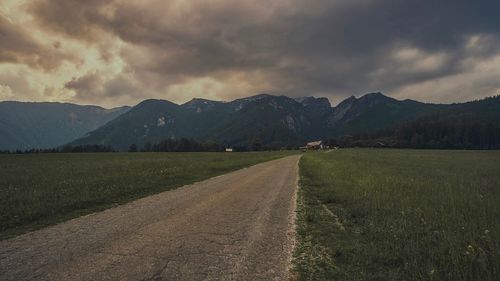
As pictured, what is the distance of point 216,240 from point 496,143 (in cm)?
20064

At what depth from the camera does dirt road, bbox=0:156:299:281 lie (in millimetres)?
7199

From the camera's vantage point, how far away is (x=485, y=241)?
896cm

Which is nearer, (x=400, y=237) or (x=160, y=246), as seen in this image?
(x=160, y=246)

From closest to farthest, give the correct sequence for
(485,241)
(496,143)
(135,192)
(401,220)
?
(485,241) → (401,220) → (135,192) → (496,143)

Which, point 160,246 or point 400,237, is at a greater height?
point 160,246

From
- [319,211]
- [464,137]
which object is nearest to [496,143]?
[464,137]

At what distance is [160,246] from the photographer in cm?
900

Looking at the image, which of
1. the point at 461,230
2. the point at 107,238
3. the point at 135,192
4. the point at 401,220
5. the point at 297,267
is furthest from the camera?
the point at 135,192

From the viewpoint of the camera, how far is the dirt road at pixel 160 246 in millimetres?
7199

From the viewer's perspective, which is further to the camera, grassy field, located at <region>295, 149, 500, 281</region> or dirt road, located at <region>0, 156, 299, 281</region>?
grassy field, located at <region>295, 149, 500, 281</region>

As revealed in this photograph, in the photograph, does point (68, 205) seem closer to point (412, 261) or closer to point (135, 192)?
point (135, 192)

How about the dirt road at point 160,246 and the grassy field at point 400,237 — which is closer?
the dirt road at point 160,246

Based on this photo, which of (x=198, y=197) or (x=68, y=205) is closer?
(x=68, y=205)

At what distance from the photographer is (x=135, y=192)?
70.0ft
